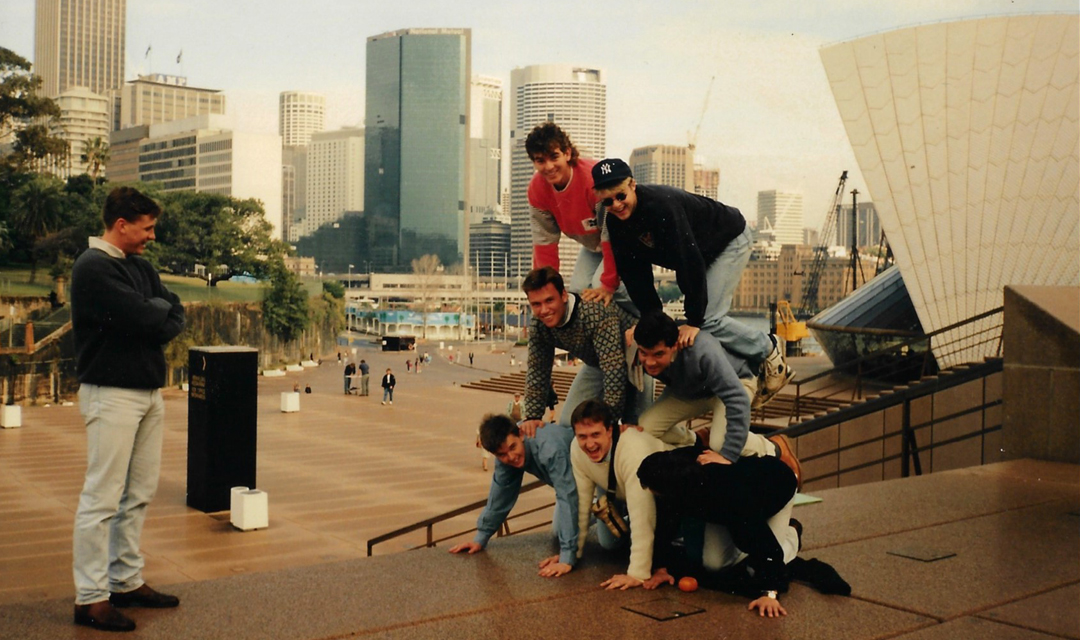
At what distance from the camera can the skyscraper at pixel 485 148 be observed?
430 ft

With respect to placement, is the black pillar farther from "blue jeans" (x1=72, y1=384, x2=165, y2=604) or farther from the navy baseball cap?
the navy baseball cap

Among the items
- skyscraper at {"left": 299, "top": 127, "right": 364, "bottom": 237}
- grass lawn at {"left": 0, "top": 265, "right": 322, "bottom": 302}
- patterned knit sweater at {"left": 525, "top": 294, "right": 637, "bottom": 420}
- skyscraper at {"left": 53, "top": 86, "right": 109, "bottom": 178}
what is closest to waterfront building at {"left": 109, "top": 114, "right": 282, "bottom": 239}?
skyscraper at {"left": 53, "top": 86, "right": 109, "bottom": 178}

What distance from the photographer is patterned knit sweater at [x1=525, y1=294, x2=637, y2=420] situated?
4035 mm

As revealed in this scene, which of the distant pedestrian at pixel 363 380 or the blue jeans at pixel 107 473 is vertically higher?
the blue jeans at pixel 107 473

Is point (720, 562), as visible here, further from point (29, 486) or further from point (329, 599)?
point (29, 486)

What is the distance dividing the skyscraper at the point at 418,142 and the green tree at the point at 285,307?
78.4m

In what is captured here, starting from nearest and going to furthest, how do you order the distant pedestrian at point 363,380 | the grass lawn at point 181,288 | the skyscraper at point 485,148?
the distant pedestrian at point 363,380 < the grass lawn at point 181,288 < the skyscraper at point 485,148

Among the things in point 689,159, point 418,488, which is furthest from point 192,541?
point 689,159

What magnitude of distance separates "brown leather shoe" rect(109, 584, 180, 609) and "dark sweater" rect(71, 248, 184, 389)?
0.74m

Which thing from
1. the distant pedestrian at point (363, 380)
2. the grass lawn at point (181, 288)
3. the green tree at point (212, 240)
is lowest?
the distant pedestrian at point (363, 380)

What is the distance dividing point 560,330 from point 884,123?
1666 centimetres

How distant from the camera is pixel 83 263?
3.34m

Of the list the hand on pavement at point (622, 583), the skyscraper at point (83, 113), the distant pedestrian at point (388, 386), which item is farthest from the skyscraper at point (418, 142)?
the hand on pavement at point (622, 583)

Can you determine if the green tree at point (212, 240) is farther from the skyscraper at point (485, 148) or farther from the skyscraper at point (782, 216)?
the skyscraper at point (782, 216)
